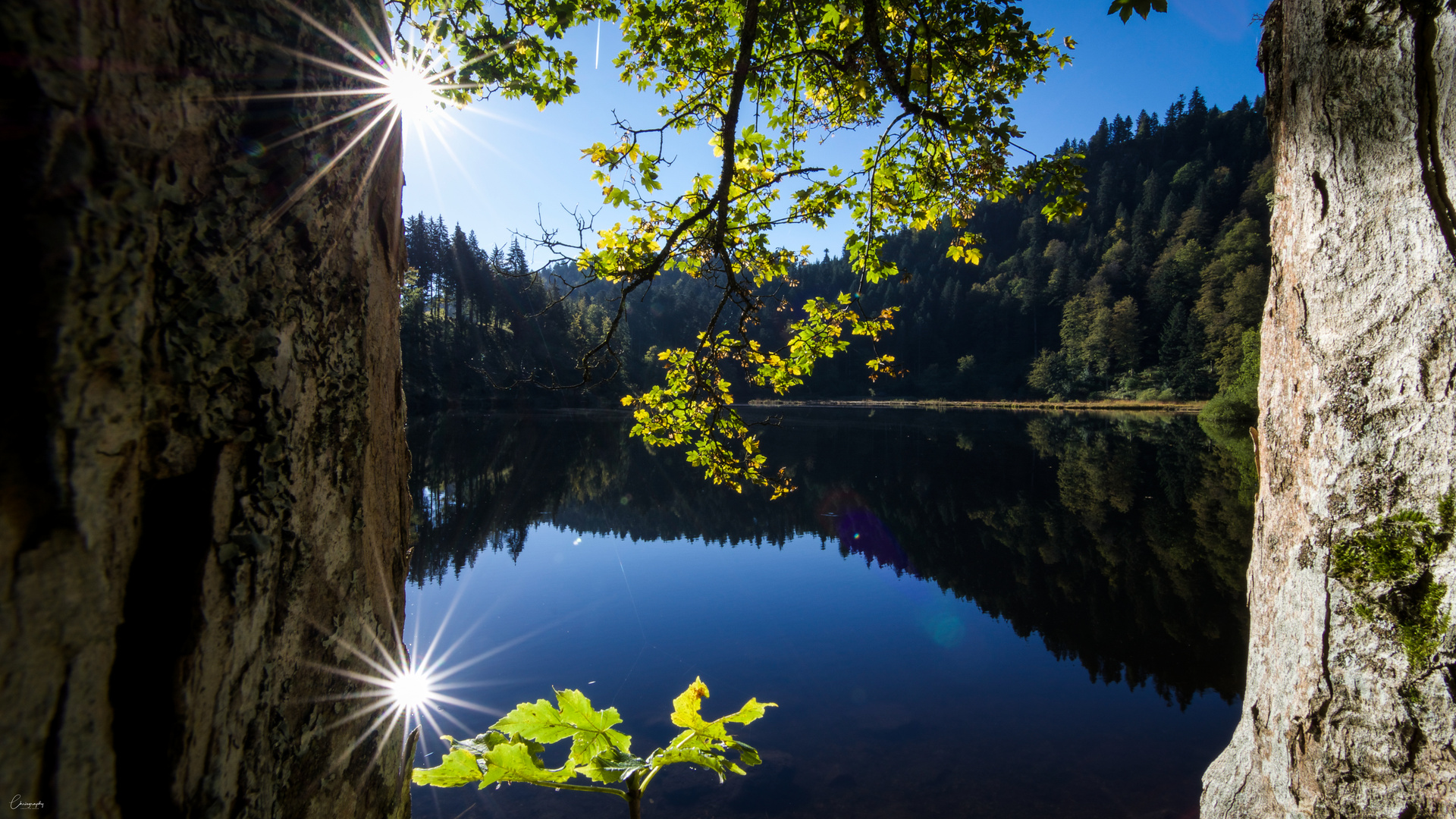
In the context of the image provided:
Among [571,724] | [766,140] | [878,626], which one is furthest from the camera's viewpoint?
[878,626]

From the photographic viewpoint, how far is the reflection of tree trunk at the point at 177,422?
1.53ft

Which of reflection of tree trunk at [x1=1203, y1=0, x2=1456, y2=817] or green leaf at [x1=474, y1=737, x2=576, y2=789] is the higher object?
reflection of tree trunk at [x1=1203, y1=0, x2=1456, y2=817]

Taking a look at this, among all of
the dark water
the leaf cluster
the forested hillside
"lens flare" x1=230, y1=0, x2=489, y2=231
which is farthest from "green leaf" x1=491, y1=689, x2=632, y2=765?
the forested hillside

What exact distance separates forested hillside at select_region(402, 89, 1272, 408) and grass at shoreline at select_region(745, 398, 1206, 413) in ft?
8.01

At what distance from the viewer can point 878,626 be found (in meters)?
7.83

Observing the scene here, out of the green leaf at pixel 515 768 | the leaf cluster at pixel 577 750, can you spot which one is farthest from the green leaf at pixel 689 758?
the green leaf at pixel 515 768

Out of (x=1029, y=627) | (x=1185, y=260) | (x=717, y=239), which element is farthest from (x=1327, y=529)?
(x=1185, y=260)

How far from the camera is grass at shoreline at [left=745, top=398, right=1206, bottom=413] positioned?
50366 mm

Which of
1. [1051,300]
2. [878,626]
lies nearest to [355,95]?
[878,626]

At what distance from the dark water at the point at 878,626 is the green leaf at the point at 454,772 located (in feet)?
12.3

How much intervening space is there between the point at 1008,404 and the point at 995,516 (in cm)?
5723

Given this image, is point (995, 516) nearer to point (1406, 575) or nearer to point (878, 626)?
point (878, 626)

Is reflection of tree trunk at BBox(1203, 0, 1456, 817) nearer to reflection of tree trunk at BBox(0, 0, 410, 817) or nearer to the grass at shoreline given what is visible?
reflection of tree trunk at BBox(0, 0, 410, 817)

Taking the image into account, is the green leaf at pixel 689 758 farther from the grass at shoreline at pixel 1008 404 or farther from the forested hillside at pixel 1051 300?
the grass at shoreline at pixel 1008 404
